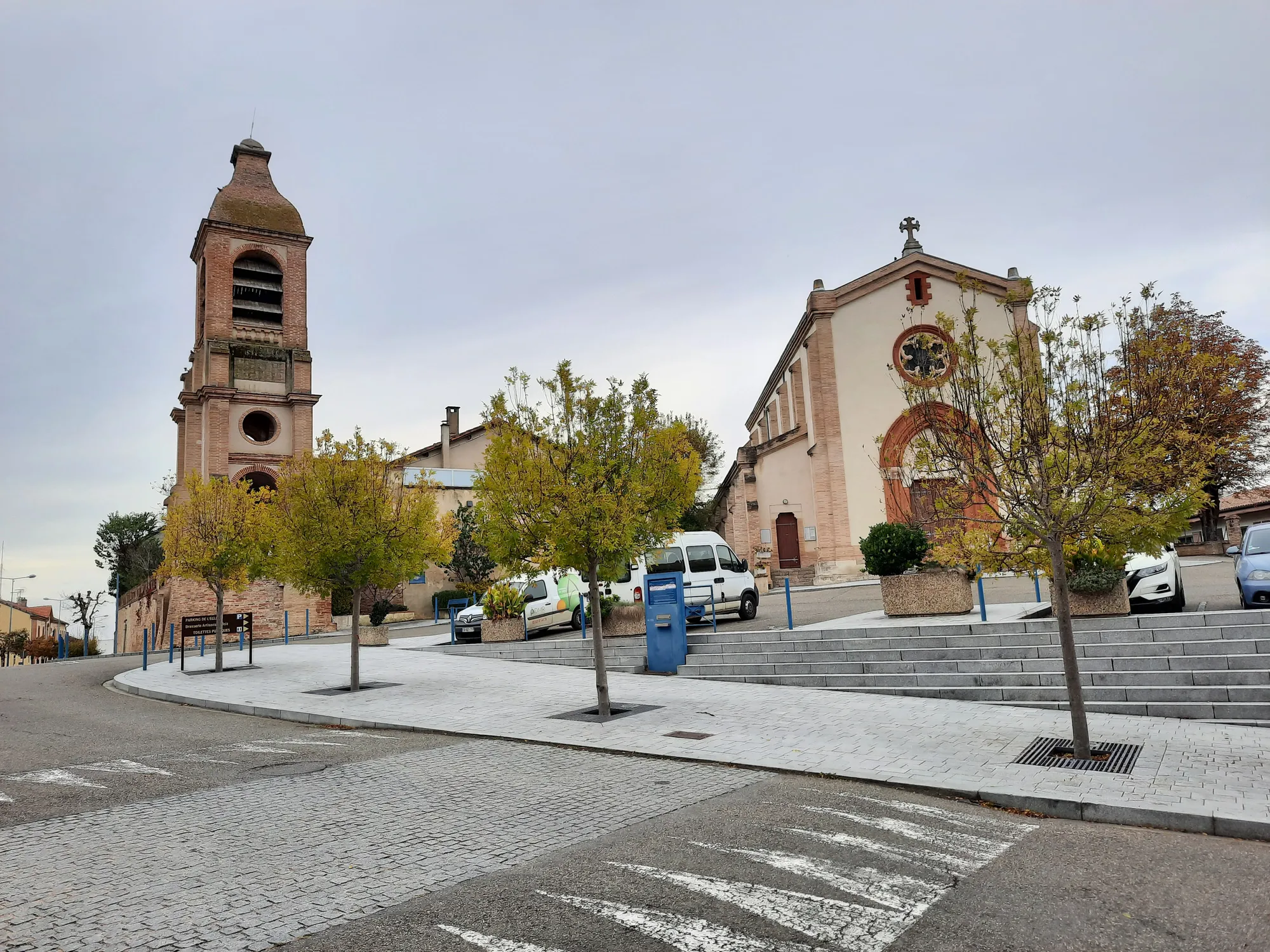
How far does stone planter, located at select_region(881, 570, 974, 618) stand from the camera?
47.5ft

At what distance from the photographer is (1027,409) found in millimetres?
7730

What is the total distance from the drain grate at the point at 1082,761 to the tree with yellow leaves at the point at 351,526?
410 inches

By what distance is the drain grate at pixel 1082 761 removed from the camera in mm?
7195

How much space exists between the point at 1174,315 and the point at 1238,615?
30710 mm

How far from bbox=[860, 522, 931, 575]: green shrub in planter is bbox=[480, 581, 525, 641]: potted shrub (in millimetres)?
8026

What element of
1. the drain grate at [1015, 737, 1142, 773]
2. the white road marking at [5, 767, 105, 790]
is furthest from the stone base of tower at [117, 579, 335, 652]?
the drain grate at [1015, 737, 1142, 773]

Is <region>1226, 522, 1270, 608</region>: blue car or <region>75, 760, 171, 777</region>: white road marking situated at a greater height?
<region>1226, 522, 1270, 608</region>: blue car

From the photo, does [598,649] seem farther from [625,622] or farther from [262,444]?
[262,444]

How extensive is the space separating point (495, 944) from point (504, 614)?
15.5 metres

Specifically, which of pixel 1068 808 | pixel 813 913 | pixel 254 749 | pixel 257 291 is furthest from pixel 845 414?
pixel 813 913

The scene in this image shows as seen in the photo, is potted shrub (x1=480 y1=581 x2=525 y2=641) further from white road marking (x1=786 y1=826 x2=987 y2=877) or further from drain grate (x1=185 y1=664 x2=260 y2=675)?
white road marking (x1=786 y1=826 x2=987 y2=877)

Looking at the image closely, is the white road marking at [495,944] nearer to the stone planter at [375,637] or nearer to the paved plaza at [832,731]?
the paved plaza at [832,731]

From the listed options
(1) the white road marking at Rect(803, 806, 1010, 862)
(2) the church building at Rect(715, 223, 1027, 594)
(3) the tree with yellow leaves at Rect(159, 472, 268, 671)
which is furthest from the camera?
(2) the church building at Rect(715, 223, 1027, 594)

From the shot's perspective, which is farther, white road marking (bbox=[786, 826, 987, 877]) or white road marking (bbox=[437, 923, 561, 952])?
white road marking (bbox=[786, 826, 987, 877])
